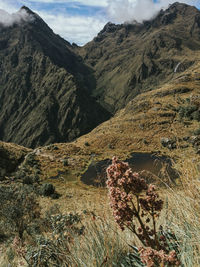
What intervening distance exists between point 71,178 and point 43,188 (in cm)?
1950

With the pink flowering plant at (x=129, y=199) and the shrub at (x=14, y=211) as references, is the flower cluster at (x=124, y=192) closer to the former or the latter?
the pink flowering plant at (x=129, y=199)

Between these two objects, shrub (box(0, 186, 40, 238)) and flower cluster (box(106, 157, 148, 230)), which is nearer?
flower cluster (box(106, 157, 148, 230))

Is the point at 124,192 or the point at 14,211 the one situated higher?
the point at 124,192

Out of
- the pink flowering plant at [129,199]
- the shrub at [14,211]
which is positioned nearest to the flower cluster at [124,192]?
the pink flowering plant at [129,199]

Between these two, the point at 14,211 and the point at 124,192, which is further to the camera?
the point at 14,211

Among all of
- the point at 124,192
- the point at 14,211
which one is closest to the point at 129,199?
the point at 124,192

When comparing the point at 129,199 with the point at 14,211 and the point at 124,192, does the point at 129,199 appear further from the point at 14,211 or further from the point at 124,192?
the point at 14,211

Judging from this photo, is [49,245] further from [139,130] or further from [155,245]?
[139,130]

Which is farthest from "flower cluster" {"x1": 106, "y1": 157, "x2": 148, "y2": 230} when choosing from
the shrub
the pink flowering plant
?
the shrub

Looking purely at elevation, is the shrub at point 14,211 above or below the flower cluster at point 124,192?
below

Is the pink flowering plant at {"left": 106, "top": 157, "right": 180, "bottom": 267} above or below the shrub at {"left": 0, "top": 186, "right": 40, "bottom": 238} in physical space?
above

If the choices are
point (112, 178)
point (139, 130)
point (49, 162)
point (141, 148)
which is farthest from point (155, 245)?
point (139, 130)

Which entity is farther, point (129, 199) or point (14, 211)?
point (14, 211)

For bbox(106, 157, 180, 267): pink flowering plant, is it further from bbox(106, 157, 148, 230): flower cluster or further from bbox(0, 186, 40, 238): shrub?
bbox(0, 186, 40, 238): shrub
